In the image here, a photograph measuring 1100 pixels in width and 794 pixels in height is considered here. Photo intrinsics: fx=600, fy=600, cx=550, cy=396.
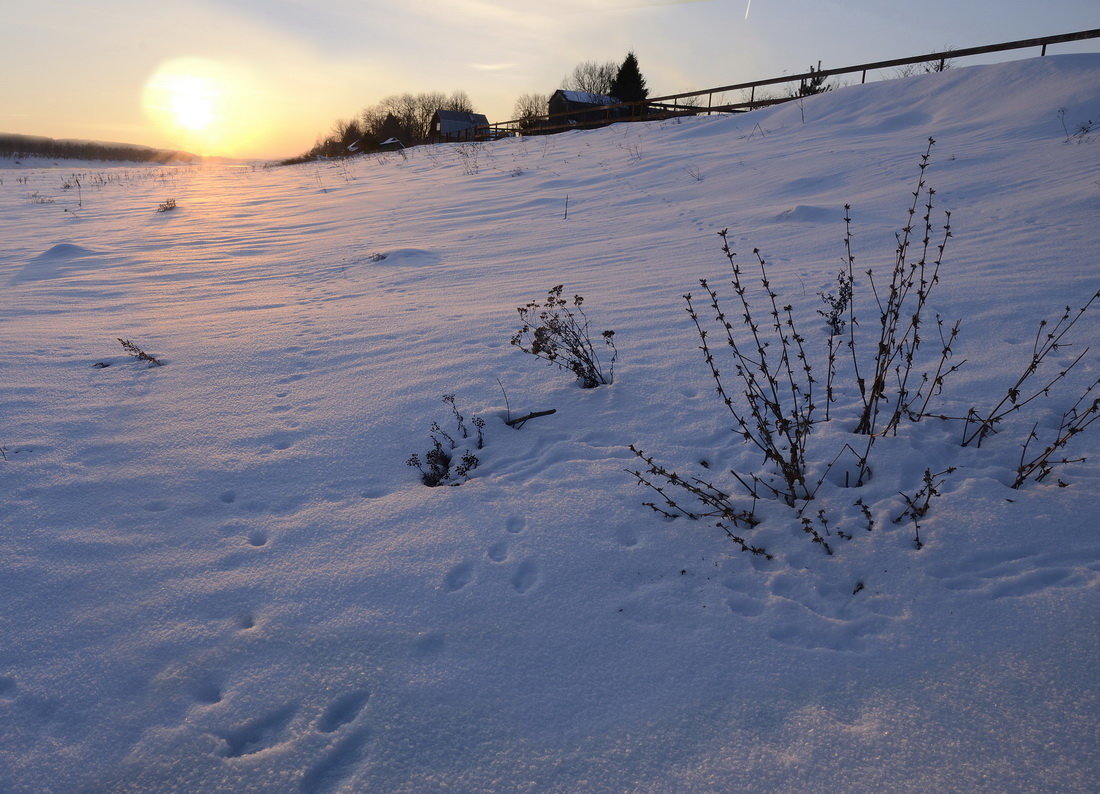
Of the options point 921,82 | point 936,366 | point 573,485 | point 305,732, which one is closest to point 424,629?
point 305,732

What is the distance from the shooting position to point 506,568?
2377 millimetres

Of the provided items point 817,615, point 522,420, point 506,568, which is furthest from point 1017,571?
point 522,420

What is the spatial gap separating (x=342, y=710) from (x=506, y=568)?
Answer: 760mm

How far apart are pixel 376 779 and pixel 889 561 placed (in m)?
1.91

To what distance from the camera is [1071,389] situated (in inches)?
121

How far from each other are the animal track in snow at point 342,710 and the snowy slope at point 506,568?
0.04ft

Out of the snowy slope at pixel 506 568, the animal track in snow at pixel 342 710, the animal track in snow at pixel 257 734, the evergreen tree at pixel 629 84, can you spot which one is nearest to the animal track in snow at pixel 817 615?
the snowy slope at pixel 506 568

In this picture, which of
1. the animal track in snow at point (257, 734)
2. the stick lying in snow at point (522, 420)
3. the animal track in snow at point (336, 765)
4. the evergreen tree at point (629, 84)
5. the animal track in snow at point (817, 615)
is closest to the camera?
the animal track in snow at point (336, 765)

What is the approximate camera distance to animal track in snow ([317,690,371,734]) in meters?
1.80

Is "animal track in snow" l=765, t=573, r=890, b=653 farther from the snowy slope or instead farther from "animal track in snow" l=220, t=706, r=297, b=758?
"animal track in snow" l=220, t=706, r=297, b=758

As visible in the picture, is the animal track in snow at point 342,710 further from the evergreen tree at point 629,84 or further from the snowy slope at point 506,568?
the evergreen tree at point 629,84

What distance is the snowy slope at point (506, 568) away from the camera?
1.71m

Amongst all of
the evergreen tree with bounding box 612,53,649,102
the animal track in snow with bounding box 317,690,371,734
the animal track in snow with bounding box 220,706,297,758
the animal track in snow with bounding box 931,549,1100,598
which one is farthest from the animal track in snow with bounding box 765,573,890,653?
the evergreen tree with bounding box 612,53,649,102

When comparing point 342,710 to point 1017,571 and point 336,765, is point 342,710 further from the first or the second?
point 1017,571
